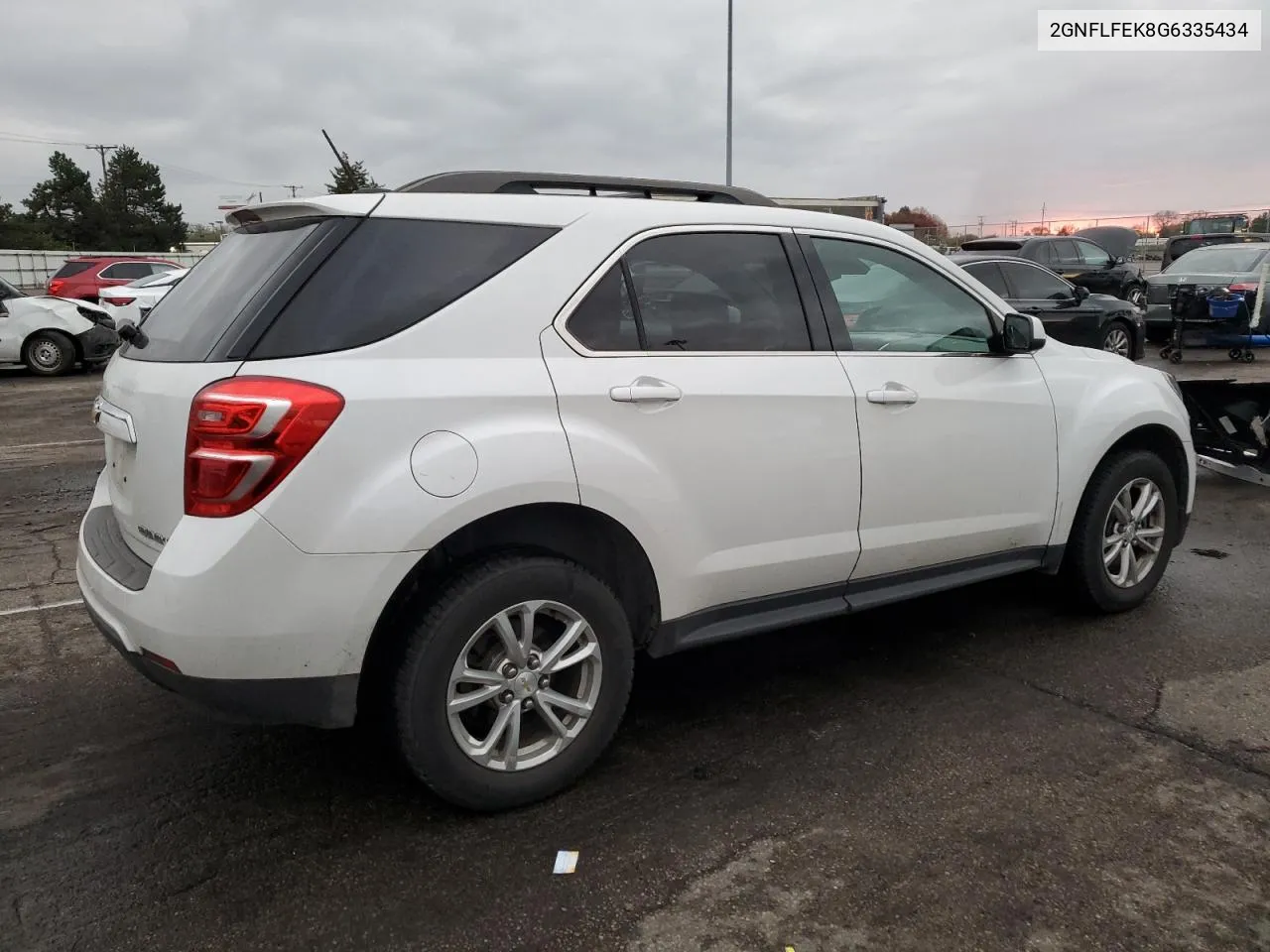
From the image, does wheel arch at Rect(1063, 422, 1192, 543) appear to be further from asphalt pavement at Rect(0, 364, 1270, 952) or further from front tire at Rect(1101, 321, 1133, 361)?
front tire at Rect(1101, 321, 1133, 361)

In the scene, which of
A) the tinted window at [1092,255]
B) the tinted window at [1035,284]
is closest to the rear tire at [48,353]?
the tinted window at [1035,284]

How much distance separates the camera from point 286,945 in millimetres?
2344

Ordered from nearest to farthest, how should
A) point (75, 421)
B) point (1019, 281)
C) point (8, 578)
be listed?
point (8, 578) → point (75, 421) → point (1019, 281)

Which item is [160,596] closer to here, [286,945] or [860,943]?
[286,945]

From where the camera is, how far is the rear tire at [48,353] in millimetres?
14742

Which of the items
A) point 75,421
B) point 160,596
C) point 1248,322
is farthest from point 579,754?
point 1248,322

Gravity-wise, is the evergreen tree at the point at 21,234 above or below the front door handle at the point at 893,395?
above

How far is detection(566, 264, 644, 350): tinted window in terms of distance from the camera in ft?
9.62

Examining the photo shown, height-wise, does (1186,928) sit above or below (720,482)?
below

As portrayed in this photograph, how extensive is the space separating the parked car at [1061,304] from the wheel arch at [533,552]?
852cm

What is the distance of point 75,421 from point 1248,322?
14.6 metres

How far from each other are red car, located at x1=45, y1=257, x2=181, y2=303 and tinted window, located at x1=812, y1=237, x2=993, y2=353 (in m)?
20.9

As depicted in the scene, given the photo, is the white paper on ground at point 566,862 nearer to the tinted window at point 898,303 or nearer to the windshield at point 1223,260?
the tinted window at point 898,303

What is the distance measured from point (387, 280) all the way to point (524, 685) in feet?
3.94
